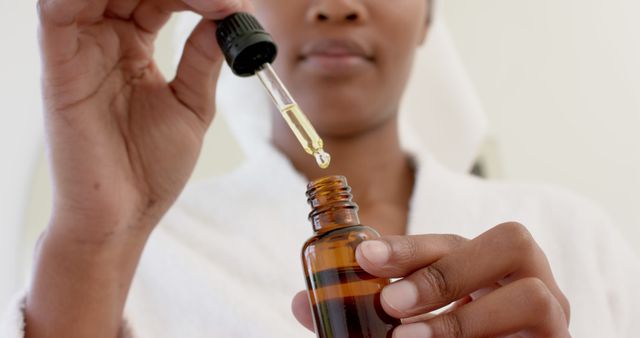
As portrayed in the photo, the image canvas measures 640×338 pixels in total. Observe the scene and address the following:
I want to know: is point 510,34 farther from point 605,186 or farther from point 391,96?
point 391,96

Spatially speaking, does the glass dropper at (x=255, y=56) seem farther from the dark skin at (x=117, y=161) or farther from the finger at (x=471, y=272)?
the finger at (x=471, y=272)

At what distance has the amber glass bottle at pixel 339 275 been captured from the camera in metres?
0.41

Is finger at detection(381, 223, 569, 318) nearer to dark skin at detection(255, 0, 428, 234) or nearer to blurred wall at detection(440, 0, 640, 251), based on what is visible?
dark skin at detection(255, 0, 428, 234)

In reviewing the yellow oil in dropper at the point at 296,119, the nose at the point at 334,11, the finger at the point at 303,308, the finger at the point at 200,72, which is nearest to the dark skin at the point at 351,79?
the nose at the point at 334,11

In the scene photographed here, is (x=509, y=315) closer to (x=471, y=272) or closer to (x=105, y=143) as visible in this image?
(x=471, y=272)

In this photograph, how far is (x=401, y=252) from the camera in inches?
16.6

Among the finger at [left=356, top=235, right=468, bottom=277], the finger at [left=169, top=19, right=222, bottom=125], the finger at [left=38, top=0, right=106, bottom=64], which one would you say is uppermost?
the finger at [left=38, top=0, right=106, bottom=64]

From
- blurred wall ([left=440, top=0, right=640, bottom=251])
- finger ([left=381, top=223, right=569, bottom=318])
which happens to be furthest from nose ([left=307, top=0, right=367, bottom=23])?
blurred wall ([left=440, top=0, right=640, bottom=251])

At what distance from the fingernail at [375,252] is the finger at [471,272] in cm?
2

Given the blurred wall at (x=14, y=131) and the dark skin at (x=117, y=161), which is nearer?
the dark skin at (x=117, y=161)

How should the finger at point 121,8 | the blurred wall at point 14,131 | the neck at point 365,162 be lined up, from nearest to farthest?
the finger at point 121,8 → the neck at point 365,162 → the blurred wall at point 14,131

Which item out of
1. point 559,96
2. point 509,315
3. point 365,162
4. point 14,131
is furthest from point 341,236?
point 559,96

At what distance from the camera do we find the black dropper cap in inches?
21.3

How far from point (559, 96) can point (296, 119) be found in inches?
45.3
